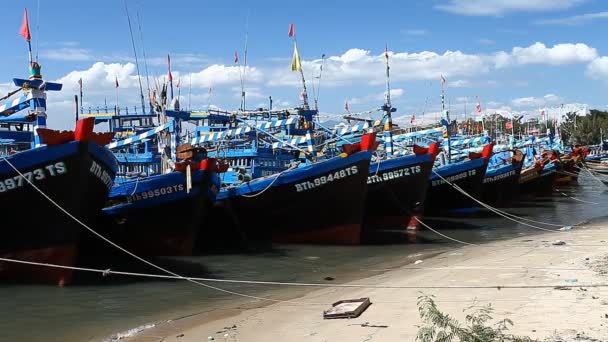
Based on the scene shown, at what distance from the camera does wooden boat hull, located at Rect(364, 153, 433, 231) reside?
1997 centimetres

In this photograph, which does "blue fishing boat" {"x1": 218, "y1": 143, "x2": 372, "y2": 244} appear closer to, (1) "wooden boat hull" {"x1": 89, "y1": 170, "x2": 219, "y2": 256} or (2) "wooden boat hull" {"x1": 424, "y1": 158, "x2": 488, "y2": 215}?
(1) "wooden boat hull" {"x1": 89, "y1": 170, "x2": 219, "y2": 256}

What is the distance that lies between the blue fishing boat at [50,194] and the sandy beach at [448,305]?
3.37m

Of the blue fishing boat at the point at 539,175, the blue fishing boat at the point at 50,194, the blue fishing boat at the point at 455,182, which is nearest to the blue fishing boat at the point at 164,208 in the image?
the blue fishing boat at the point at 50,194

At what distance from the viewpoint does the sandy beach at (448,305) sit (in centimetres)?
704

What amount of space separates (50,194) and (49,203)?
192 mm

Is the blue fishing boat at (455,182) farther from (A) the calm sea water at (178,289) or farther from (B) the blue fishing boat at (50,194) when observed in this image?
(B) the blue fishing boat at (50,194)

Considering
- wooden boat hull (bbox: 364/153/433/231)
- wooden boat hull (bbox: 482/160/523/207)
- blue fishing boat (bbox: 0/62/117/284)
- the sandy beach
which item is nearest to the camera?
the sandy beach

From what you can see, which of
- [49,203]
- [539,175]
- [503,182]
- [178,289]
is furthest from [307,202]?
[539,175]

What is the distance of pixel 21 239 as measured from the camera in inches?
457

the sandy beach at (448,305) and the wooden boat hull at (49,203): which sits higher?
the wooden boat hull at (49,203)

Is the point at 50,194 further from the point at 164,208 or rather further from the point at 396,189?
the point at 396,189

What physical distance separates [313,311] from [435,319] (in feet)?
13.0

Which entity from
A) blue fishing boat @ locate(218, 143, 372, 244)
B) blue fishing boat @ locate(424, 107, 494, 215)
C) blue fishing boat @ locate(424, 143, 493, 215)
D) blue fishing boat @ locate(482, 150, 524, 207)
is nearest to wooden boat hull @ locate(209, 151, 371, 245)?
blue fishing boat @ locate(218, 143, 372, 244)

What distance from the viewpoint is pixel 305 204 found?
1691cm
